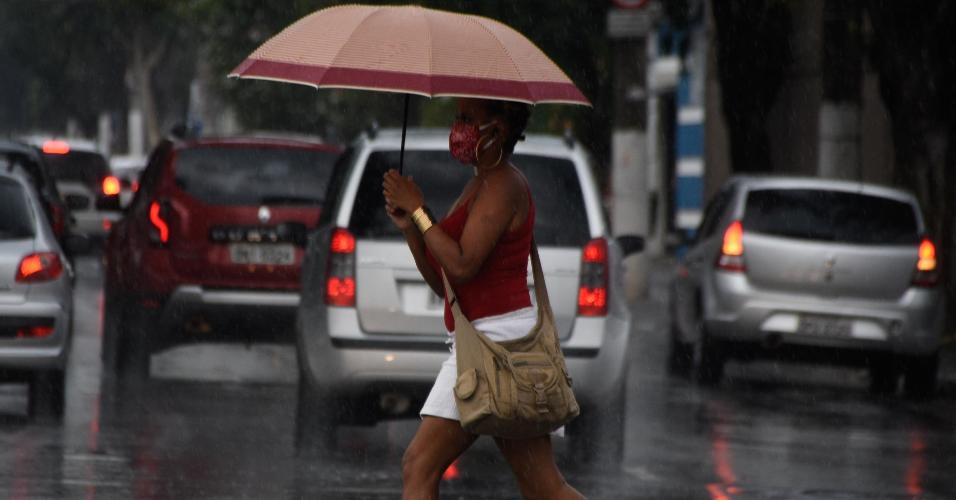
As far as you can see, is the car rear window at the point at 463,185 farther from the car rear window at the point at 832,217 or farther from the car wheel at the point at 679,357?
the car wheel at the point at 679,357

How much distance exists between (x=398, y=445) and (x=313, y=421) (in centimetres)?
74

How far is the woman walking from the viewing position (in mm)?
6273

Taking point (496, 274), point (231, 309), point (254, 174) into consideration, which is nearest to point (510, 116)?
point (496, 274)

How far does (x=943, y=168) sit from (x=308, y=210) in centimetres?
703

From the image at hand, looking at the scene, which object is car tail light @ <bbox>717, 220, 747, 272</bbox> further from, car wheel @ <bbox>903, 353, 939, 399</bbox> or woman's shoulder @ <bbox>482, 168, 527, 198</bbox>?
woman's shoulder @ <bbox>482, 168, 527, 198</bbox>

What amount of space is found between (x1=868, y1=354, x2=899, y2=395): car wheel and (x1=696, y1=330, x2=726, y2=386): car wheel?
3.56 feet

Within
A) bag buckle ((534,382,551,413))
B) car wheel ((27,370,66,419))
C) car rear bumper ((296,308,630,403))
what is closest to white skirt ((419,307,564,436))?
bag buckle ((534,382,551,413))

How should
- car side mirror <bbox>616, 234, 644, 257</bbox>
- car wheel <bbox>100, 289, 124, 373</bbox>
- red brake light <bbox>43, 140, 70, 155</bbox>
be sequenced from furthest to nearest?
1. red brake light <bbox>43, 140, 70, 155</bbox>
2. car wheel <bbox>100, 289, 124, 373</bbox>
3. car side mirror <bbox>616, 234, 644, 257</bbox>

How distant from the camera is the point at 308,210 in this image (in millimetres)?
14289

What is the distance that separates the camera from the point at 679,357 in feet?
55.1

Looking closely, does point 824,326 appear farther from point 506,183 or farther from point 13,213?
point 506,183

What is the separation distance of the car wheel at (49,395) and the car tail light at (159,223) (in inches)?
74.9

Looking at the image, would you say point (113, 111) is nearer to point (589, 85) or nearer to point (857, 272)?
point (589, 85)

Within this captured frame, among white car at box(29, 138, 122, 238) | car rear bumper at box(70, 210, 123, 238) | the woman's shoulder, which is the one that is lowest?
car rear bumper at box(70, 210, 123, 238)
